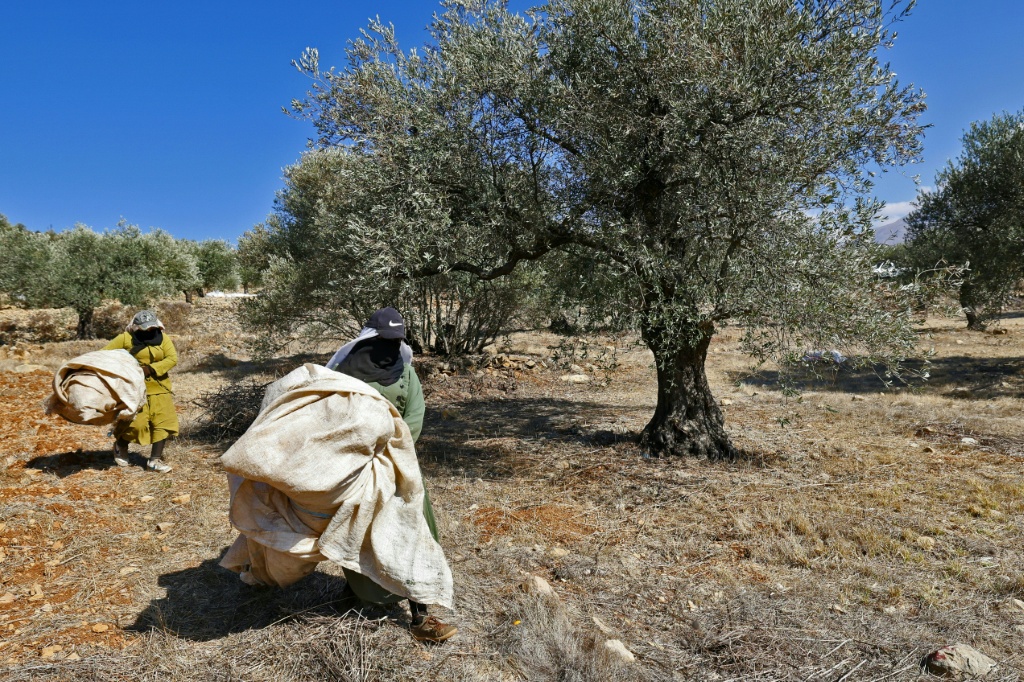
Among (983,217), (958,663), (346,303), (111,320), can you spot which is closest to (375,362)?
(958,663)

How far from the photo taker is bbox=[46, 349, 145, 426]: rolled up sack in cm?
636

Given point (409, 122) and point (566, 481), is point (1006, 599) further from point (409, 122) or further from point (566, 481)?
point (409, 122)

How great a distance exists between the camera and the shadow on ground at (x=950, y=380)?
1329 cm

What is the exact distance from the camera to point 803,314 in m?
6.17

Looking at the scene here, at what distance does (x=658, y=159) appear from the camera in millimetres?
6777

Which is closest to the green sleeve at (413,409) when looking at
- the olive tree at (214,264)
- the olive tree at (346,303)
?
the olive tree at (346,303)

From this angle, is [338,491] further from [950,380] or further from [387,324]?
[950,380]

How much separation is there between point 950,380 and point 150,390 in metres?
17.0

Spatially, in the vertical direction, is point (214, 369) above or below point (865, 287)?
below

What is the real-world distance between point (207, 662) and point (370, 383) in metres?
1.76

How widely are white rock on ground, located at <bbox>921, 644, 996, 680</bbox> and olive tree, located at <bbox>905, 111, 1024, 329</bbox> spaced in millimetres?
13042

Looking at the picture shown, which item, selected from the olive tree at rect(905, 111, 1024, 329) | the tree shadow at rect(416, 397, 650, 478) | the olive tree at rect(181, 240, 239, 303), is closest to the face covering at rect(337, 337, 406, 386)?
the tree shadow at rect(416, 397, 650, 478)

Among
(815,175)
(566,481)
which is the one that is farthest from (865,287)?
(566,481)

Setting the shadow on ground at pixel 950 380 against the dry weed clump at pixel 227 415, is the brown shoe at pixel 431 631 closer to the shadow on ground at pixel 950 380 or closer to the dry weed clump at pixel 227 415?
the dry weed clump at pixel 227 415
